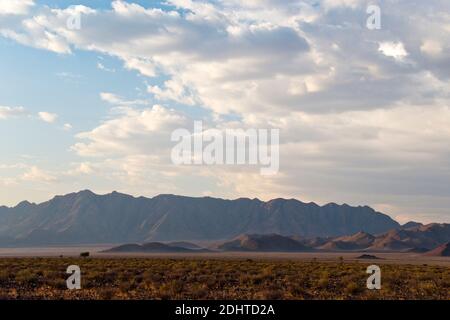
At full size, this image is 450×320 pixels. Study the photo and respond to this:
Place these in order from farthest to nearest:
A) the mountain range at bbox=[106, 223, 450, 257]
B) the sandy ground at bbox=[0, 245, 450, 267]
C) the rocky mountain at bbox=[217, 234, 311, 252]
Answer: the rocky mountain at bbox=[217, 234, 311, 252]
the mountain range at bbox=[106, 223, 450, 257]
the sandy ground at bbox=[0, 245, 450, 267]

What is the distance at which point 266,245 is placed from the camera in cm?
17375

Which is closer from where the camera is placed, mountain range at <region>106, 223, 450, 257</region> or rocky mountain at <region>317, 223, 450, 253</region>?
mountain range at <region>106, 223, 450, 257</region>

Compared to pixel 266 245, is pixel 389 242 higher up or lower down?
higher up

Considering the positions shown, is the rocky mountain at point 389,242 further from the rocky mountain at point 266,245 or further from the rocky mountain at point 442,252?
the rocky mountain at point 442,252

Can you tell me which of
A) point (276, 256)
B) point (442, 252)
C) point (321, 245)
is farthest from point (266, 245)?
point (276, 256)

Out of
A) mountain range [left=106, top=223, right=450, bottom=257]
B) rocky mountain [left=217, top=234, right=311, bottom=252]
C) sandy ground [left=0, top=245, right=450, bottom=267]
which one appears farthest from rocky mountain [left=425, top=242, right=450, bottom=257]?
rocky mountain [left=217, top=234, right=311, bottom=252]

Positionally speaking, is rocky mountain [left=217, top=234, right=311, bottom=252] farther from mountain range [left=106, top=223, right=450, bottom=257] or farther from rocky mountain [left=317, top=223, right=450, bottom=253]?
rocky mountain [left=317, top=223, right=450, bottom=253]

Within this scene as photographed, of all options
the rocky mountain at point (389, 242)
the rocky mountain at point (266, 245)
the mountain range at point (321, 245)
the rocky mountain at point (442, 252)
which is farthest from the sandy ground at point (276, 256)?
the rocky mountain at point (389, 242)

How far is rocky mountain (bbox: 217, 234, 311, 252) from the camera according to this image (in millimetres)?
170875

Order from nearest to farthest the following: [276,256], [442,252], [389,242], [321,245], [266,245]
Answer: [276,256], [442,252], [266,245], [389,242], [321,245]

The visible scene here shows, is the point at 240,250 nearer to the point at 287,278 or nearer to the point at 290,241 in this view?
the point at 290,241

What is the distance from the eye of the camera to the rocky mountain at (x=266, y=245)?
171 m

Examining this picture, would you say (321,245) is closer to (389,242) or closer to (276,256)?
(389,242)
